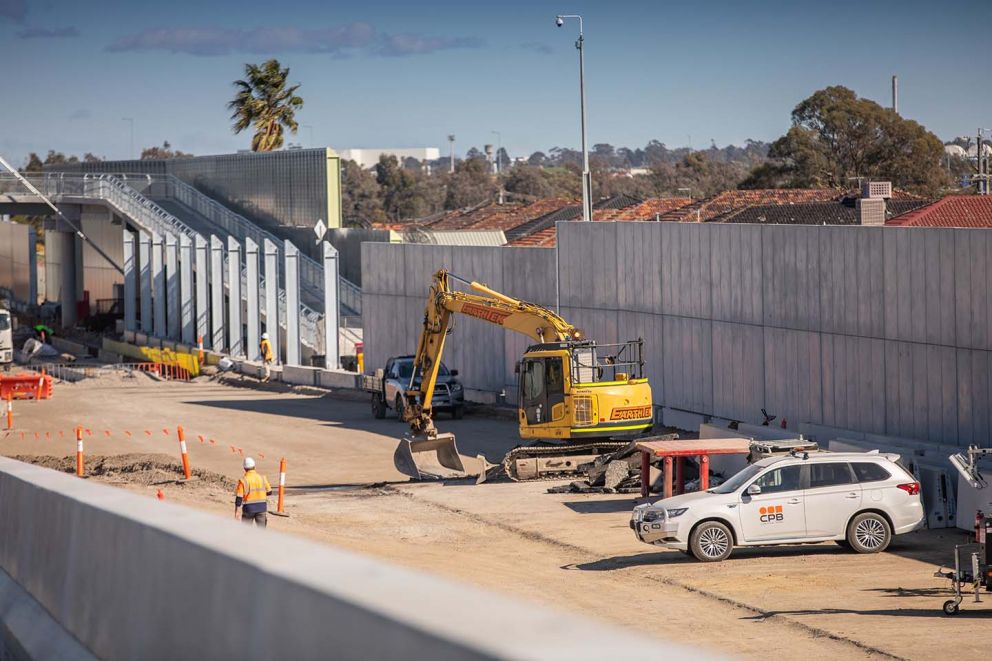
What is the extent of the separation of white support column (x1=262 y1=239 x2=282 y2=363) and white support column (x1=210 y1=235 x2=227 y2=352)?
5809 mm

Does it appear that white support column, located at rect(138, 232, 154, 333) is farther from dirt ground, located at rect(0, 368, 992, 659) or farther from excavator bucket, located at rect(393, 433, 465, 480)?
excavator bucket, located at rect(393, 433, 465, 480)

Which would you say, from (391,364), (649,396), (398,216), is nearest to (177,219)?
(391,364)

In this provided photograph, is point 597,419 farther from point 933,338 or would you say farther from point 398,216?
point 398,216

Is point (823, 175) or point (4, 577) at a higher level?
point (823, 175)

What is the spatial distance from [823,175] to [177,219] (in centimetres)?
3960

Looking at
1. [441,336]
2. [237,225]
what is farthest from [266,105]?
[441,336]

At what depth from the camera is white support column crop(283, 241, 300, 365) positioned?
51.1m

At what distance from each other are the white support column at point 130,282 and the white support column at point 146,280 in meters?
0.55

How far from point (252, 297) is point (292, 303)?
478 cm

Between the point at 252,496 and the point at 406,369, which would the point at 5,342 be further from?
the point at 252,496

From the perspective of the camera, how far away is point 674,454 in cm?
2273

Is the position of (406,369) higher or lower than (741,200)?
lower

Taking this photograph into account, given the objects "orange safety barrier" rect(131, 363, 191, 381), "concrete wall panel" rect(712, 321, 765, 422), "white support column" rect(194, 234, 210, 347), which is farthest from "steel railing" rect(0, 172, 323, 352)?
"concrete wall panel" rect(712, 321, 765, 422)

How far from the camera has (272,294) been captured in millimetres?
53250
